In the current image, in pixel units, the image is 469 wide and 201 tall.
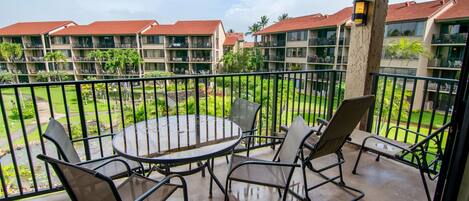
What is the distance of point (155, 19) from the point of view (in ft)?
98.0

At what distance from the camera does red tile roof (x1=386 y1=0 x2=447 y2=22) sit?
15023mm

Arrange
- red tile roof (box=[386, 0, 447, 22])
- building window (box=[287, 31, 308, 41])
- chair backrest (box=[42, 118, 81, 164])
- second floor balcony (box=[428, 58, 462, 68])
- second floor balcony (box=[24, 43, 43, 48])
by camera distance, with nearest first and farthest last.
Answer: chair backrest (box=[42, 118, 81, 164])
red tile roof (box=[386, 0, 447, 22])
second floor balcony (box=[428, 58, 462, 68])
building window (box=[287, 31, 308, 41])
second floor balcony (box=[24, 43, 43, 48])

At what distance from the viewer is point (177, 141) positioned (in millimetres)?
1943

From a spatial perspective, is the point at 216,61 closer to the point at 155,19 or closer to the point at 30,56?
the point at 155,19

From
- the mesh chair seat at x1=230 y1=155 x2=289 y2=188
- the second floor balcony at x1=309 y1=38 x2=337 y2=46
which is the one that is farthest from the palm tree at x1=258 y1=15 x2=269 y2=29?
the mesh chair seat at x1=230 y1=155 x2=289 y2=188

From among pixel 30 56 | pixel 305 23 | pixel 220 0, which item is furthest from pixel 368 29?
pixel 30 56

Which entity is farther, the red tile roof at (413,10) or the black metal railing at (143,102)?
the red tile roof at (413,10)

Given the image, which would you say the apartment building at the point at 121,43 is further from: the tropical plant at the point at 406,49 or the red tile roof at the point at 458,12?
the red tile roof at the point at 458,12

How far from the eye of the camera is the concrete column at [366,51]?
286 cm

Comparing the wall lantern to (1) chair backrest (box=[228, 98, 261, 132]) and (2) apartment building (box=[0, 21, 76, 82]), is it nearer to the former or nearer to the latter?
(1) chair backrest (box=[228, 98, 261, 132])

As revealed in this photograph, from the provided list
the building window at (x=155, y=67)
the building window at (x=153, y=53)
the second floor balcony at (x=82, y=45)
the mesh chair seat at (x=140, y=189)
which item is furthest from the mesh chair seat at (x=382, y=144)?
the second floor balcony at (x=82, y=45)

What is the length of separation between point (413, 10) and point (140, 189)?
67.3 feet

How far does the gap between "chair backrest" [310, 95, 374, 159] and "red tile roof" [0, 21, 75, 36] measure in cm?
3444

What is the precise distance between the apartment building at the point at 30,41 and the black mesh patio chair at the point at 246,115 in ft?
109
